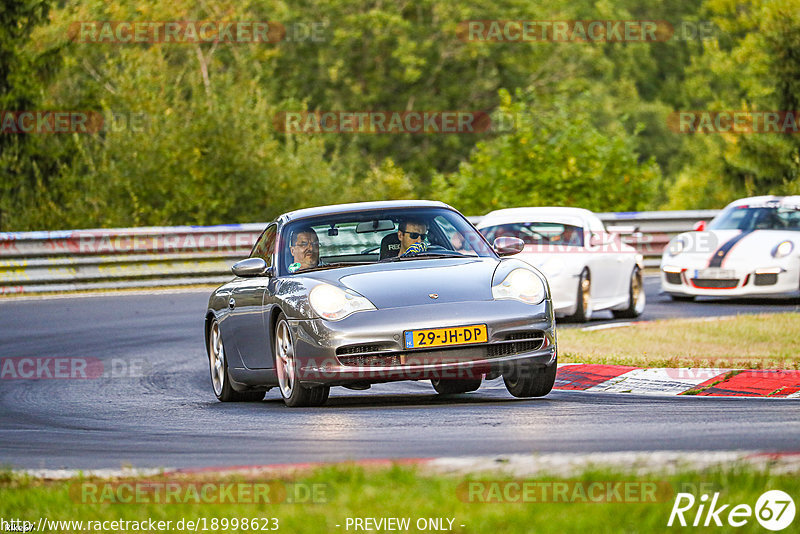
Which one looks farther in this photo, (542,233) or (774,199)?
(774,199)

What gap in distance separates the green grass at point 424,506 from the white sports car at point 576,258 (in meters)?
10.0

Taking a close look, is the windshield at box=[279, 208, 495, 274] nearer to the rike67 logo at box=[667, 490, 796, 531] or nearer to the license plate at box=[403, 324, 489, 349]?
the license plate at box=[403, 324, 489, 349]

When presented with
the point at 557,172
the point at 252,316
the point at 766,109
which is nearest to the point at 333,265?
the point at 252,316

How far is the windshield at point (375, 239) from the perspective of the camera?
9.59m

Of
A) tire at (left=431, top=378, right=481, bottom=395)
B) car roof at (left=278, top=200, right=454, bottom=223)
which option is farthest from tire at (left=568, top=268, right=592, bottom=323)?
car roof at (left=278, top=200, right=454, bottom=223)

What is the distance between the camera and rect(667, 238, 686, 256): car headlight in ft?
60.7

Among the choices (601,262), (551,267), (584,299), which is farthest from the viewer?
(601,262)

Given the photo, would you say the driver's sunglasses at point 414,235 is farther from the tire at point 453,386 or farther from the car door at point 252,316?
the tire at point 453,386

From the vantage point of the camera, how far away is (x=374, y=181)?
37.4m

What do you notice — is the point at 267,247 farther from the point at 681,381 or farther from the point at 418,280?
the point at 681,381

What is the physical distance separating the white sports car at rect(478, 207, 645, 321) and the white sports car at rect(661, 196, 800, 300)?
1300mm

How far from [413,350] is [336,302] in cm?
61

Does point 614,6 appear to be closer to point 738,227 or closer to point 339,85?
point 339,85

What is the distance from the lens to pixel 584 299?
15.9 m
